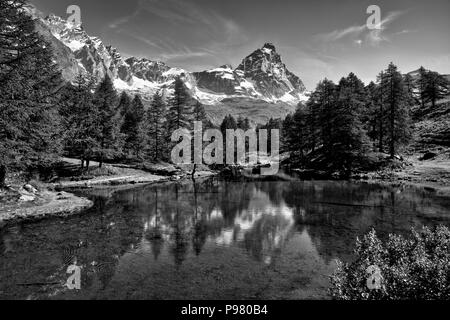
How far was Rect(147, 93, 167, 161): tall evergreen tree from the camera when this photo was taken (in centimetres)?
6200

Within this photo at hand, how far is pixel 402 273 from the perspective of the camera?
7.99 meters

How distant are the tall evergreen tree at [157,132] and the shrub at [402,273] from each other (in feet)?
177

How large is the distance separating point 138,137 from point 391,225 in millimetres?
49529

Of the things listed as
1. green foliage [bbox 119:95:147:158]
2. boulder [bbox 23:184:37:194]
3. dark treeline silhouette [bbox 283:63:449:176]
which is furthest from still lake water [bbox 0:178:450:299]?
green foliage [bbox 119:95:147:158]

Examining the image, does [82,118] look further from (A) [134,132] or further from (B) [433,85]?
(B) [433,85]

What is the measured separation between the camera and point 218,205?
27.0 meters

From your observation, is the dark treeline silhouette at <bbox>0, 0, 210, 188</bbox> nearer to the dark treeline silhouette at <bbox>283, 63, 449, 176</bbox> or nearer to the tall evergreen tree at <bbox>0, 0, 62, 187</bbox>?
the tall evergreen tree at <bbox>0, 0, 62, 187</bbox>

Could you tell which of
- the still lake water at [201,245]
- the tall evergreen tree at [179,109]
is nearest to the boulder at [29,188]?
the still lake water at [201,245]

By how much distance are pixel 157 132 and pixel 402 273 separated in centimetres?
5869

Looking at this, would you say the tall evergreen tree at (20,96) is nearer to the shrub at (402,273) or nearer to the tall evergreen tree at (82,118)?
the tall evergreen tree at (82,118)

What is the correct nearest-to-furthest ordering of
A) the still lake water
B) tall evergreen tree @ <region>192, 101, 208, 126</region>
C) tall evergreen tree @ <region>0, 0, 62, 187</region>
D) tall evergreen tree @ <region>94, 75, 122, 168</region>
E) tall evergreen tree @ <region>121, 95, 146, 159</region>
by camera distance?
the still lake water
tall evergreen tree @ <region>0, 0, 62, 187</region>
tall evergreen tree @ <region>94, 75, 122, 168</region>
tall evergreen tree @ <region>121, 95, 146, 159</region>
tall evergreen tree @ <region>192, 101, 208, 126</region>

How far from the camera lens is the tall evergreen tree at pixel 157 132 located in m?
62.0

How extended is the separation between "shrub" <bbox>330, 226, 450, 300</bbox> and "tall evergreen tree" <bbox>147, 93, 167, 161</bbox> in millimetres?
53975

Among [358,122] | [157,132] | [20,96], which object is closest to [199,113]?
[157,132]
